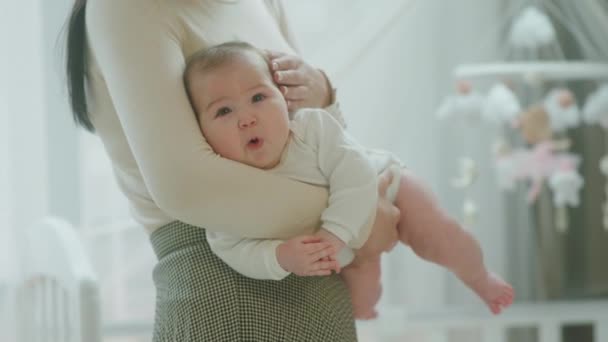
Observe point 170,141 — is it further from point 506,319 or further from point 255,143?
point 506,319

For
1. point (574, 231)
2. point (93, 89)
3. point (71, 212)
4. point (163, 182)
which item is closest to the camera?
point (163, 182)

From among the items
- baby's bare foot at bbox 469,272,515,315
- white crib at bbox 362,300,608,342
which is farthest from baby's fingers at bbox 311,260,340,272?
white crib at bbox 362,300,608,342

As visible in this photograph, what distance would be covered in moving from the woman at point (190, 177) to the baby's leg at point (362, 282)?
0.08ft

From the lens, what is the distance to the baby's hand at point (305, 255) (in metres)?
1.16

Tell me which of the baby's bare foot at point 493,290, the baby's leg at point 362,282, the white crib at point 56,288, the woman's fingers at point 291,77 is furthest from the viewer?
the white crib at point 56,288

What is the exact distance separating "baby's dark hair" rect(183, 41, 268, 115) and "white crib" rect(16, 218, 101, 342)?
0.55m

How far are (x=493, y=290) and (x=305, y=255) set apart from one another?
417mm

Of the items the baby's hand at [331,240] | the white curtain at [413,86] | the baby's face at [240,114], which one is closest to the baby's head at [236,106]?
the baby's face at [240,114]

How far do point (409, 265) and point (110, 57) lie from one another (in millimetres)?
1387

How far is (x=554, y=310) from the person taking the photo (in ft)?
7.33

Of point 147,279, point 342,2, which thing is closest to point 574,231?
point 342,2

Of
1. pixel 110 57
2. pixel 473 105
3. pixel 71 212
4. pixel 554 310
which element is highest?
pixel 110 57

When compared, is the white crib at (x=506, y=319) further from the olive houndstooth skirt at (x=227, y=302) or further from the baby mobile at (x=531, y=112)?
the olive houndstooth skirt at (x=227, y=302)

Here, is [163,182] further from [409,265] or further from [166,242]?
[409,265]
